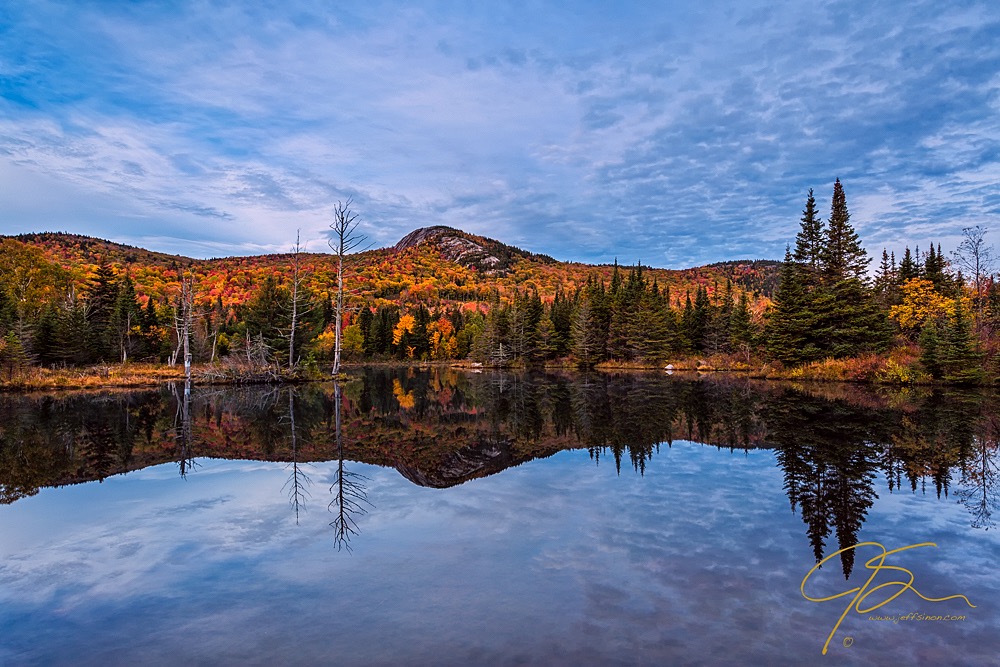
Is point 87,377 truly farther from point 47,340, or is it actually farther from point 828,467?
point 828,467

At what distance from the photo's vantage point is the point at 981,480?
9.51 m

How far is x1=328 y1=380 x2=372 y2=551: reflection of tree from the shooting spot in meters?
7.10

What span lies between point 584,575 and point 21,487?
10.2 metres

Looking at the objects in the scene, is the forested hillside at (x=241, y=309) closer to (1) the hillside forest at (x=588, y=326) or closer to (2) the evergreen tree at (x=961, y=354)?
(1) the hillside forest at (x=588, y=326)

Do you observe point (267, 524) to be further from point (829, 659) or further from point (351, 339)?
point (351, 339)

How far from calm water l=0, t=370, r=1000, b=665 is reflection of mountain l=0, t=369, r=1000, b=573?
0.12 m

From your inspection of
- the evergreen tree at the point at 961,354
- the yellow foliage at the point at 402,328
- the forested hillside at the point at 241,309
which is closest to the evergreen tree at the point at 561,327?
the forested hillside at the point at 241,309

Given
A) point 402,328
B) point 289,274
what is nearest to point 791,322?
point 402,328

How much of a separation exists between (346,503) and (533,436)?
24.7ft

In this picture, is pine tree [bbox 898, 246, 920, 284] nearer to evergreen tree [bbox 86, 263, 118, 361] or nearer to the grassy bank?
the grassy bank

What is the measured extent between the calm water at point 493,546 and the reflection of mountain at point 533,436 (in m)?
0.12

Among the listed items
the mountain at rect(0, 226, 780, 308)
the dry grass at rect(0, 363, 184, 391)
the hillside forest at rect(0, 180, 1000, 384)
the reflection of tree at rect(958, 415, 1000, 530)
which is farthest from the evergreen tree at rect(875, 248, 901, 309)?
the dry grass at rect(0, 363, 184, 391)

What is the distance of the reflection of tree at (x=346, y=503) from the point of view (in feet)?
23.3
